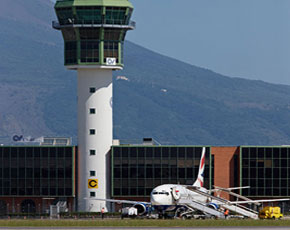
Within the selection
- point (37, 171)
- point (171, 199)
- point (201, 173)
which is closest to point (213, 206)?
point (171, 199)

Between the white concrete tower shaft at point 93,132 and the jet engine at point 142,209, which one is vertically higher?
the white concrete tower shaft at point 93,132

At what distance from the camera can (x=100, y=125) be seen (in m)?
137

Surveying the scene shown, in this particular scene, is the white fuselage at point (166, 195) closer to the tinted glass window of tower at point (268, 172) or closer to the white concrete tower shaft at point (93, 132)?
the white concrete tower shaft at point (93, 132)

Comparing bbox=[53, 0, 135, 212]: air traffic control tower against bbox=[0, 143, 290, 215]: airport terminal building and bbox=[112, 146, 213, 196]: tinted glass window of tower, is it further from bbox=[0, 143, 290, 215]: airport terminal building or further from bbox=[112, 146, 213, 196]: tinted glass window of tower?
bbox=[112, 146, 213, 196]: tinted glass window of tower

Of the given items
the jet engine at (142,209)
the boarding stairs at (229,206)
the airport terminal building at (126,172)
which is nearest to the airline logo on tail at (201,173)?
the airport terminal building at (126,172)

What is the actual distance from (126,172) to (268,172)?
2113 cm

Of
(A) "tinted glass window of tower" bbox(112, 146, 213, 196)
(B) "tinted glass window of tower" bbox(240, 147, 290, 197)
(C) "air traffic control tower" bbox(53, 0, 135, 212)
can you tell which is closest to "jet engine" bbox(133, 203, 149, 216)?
(C) "air traffic control tower" bbox(53, 0, 135, 212)

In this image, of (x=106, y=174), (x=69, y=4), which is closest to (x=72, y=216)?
(x=106, y=174)

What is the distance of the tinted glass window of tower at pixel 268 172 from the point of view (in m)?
137

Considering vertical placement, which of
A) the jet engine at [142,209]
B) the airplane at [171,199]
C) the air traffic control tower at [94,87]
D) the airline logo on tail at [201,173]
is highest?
the air traffic control tower at [94,87]

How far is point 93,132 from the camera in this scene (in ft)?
449

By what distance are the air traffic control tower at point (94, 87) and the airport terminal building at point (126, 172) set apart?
141 centimetres

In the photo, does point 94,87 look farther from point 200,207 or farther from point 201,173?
point 200,207

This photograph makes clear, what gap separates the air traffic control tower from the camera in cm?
13588
